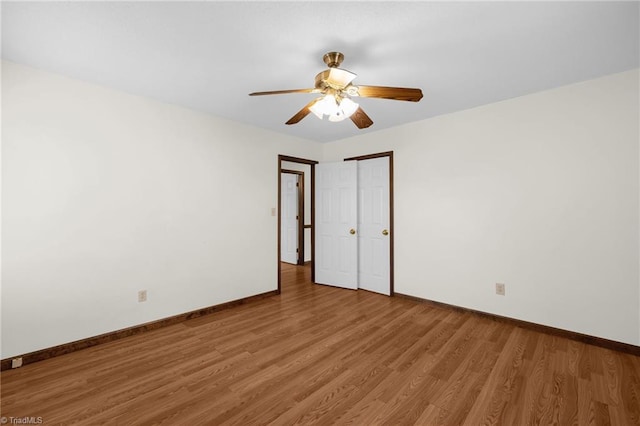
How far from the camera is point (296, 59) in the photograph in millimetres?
2139

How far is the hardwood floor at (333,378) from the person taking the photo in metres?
1.68

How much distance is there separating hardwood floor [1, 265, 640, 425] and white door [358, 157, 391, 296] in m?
1.18

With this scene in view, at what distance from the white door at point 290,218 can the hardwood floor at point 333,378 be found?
3.33 meters

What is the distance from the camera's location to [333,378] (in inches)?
80.4

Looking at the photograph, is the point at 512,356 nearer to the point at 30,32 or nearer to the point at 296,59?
the point at 296,59

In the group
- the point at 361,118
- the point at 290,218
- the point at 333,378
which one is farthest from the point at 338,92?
the point at 290,218

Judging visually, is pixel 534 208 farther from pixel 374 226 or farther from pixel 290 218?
pixel 290 218

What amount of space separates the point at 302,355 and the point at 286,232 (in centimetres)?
422

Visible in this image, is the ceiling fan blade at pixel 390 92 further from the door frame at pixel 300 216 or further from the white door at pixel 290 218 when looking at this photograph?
the white door at pixel 290 218

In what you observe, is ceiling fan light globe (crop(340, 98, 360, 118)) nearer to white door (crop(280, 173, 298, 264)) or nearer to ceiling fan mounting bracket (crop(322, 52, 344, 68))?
ceiling fan mounting bracket (crop(322, 52, 344, 68))

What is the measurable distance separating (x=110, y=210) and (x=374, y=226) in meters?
3.30

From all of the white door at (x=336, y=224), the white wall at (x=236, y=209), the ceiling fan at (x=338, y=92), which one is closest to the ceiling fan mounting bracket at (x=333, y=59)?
the ceiling fan at (x=338, y=92)

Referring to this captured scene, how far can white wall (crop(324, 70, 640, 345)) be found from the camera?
95.8 inches

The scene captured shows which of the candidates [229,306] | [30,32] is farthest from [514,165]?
[30,32]
